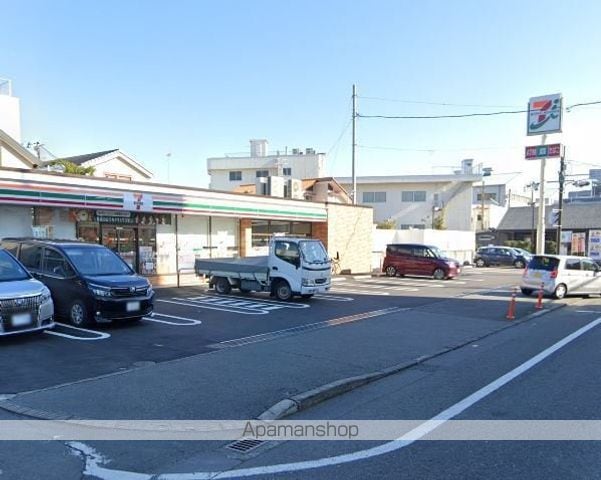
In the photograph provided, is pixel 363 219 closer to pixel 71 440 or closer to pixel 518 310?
pixel 518 310

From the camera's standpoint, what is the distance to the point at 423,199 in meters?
56.0

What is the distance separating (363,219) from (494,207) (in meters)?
39.6

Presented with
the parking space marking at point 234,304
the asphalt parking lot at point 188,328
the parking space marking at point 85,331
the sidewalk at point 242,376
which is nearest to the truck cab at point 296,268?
the asphalt parking lot at point 188,328

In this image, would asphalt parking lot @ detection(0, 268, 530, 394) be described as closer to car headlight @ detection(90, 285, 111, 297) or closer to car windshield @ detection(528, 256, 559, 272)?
car headlight @ detection(90, 285, 111, 297)

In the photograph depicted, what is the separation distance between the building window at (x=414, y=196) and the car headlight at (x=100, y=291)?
48084 millimetres

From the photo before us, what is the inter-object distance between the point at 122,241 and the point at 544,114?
76.6ft

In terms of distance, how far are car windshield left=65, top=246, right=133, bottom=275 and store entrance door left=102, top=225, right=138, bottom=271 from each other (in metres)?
6.72

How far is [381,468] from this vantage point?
468 cm

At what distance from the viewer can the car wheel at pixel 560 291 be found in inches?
774

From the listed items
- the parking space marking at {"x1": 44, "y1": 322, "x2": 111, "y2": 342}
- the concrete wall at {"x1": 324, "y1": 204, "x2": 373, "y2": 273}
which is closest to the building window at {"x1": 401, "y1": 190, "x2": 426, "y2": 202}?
the concrete wall at {"x1": 324, "y1": 204, "x2": 373, "y2": 273}

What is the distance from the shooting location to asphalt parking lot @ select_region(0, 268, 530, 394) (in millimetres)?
8164

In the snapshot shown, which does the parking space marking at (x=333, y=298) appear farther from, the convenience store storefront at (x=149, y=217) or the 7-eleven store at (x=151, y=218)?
the convenience store storefront at (x=149, y=217)

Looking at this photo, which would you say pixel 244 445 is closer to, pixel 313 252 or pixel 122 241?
pixel 313 252

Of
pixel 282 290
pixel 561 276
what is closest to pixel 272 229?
pixel 282 290
